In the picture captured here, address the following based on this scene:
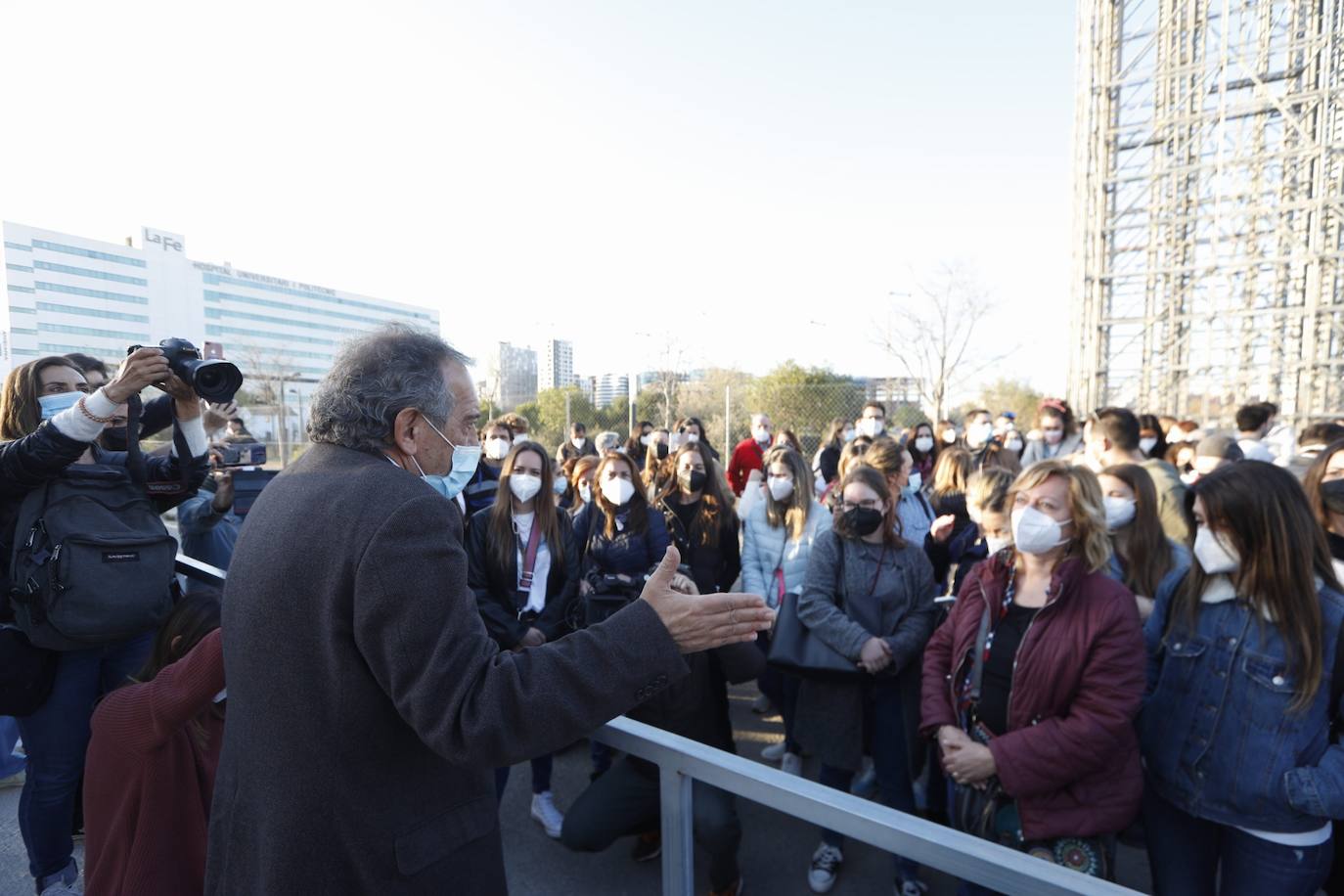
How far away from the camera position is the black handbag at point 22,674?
2.26 metres

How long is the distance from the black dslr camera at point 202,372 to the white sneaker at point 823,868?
268cm

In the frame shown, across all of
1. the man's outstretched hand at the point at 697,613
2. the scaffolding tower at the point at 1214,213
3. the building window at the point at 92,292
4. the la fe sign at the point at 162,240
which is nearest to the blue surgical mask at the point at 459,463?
the man's outstretched hand at the point at 697,613

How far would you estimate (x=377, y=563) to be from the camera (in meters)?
1.16

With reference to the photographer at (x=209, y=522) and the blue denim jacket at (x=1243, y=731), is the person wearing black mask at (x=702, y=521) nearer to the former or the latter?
the photographer at (x=209, y=522)

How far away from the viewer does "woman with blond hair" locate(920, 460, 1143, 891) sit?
→ 2203 mm

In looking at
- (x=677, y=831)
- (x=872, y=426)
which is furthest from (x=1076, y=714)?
(x=872, y=426)

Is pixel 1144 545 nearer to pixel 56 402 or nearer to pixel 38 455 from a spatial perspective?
pixel 38 455

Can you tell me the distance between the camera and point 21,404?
2605 mm

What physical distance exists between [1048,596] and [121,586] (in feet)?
9.88

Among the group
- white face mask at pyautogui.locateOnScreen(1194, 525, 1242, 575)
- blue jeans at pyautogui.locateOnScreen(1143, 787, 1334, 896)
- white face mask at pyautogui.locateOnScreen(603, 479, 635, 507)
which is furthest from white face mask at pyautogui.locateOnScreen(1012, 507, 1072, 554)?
white face mask at pyautogui.locateOnScreen(603, 479, 635, 507)

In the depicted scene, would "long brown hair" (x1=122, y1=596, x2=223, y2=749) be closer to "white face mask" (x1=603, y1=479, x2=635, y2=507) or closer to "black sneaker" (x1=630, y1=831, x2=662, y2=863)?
"black sneaker" (x1=630, y1=831, x2=662, y2=863)

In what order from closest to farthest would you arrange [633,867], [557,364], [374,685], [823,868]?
1. [374,685]
2. [823,868]
3. [633,867]
4. [557,364]

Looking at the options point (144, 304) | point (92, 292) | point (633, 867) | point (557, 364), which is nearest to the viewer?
point (633, 867)

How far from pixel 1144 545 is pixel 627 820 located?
7.96 ft
